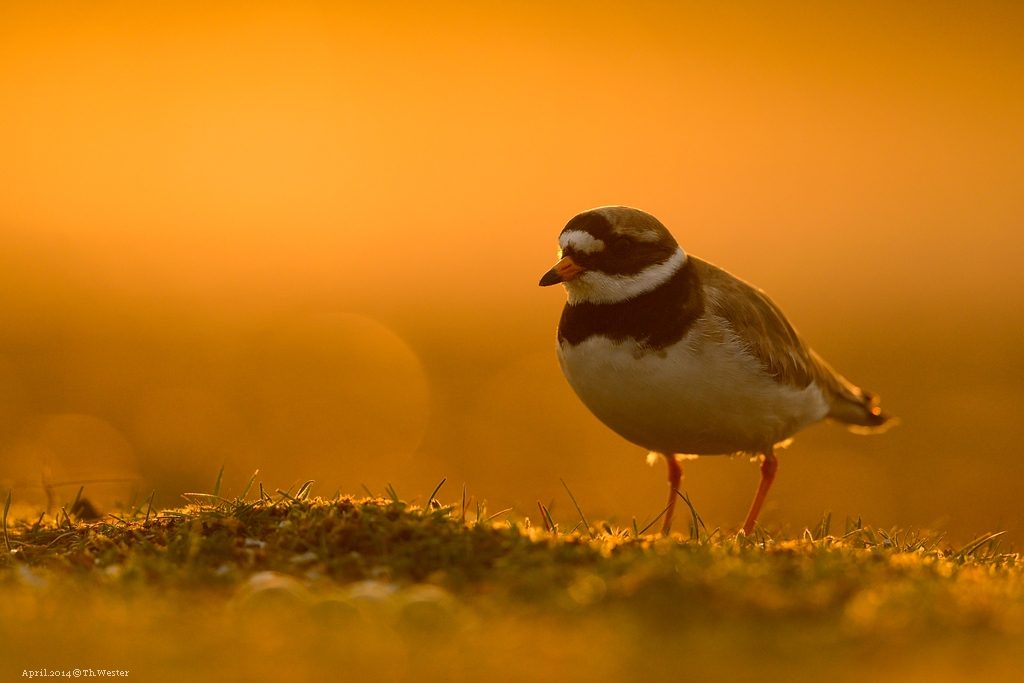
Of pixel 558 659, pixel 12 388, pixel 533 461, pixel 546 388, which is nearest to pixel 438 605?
pixel 558 659

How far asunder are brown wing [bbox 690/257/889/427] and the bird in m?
0.01

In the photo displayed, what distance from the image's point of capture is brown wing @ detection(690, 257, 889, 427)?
666 centimetres

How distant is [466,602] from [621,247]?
2.94m

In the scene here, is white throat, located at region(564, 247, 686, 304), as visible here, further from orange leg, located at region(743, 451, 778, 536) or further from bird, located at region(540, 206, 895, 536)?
orange leg, located at region(743, 451, 778, 536)

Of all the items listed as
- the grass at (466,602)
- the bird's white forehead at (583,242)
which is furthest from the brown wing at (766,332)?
the grass at (466,602)

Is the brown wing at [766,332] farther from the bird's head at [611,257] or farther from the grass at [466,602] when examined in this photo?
the grass at [466,602]

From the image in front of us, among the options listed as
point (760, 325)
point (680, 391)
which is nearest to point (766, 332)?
point (760, 325)

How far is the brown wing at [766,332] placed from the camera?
666 centimetres

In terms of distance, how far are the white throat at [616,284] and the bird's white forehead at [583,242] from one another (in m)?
0.14

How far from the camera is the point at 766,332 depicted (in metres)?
6.94

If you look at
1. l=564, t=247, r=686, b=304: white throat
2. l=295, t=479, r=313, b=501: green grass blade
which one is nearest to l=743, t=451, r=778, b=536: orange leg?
l=564, t=247, r=686, b=304: white throat

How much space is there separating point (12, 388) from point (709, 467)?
12.7 meters

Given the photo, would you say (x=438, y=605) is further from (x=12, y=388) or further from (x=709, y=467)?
(x=12, y=388)

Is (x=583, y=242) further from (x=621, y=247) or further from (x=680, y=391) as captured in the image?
(x=680, y=391)
